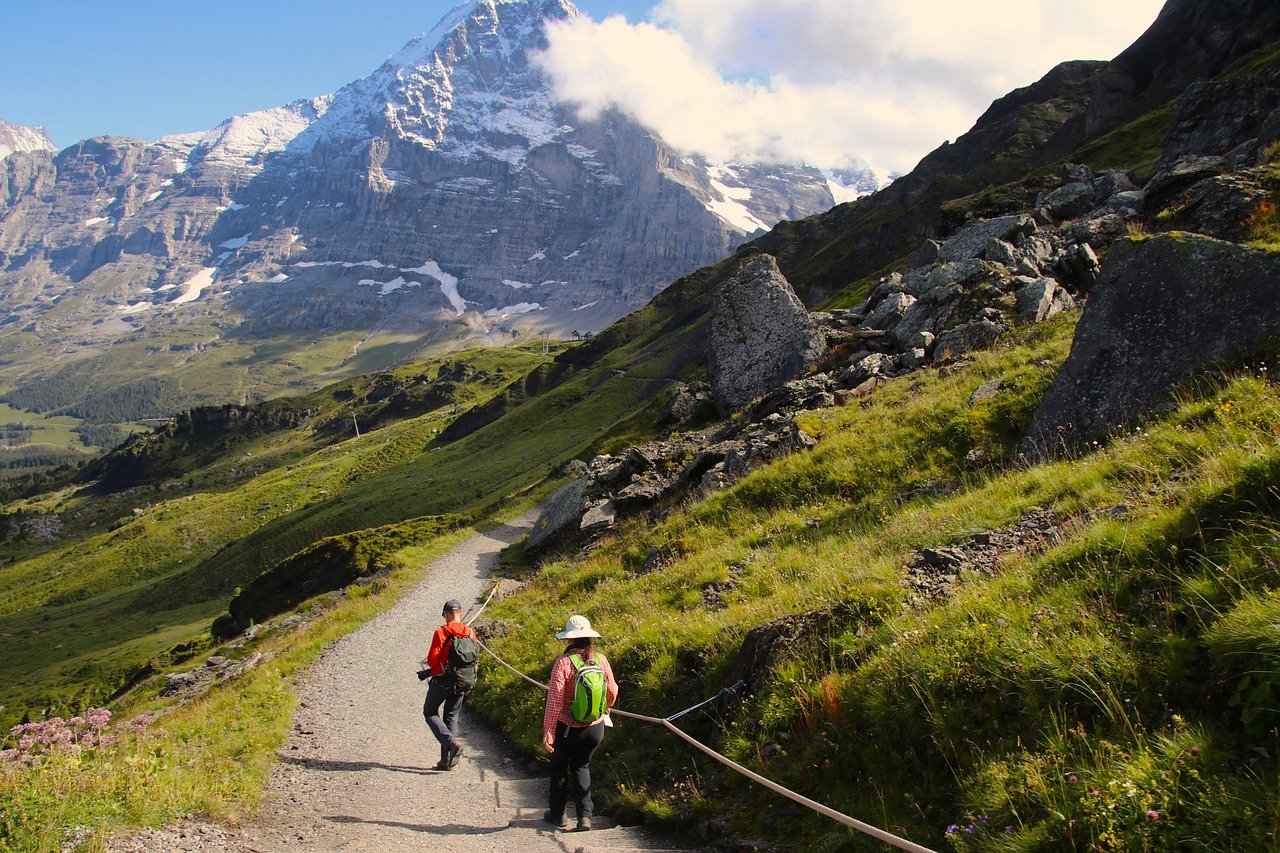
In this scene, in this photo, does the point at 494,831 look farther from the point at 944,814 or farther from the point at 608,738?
the point at 944,814

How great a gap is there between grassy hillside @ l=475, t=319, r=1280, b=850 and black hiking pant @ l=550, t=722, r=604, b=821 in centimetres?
65

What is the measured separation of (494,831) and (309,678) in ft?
41.2

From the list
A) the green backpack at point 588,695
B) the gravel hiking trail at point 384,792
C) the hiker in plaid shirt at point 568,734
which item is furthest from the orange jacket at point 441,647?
the green backpack at point 588,695

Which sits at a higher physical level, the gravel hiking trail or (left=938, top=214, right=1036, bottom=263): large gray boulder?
(left=938, top=214, right=1036, bottom=263): large gray boulder

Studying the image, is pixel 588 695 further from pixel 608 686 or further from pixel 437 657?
pixel 437 657

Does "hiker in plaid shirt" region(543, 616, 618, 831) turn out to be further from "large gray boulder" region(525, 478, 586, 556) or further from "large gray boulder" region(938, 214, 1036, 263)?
"large gray boulder" region(938, 214, 1036, 263)

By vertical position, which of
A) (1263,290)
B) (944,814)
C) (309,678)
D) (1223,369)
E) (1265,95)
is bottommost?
(309,678)

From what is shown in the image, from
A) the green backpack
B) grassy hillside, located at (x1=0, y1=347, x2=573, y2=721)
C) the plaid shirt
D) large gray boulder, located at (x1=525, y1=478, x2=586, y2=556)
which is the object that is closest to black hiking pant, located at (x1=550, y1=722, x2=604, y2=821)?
the plaid shirt

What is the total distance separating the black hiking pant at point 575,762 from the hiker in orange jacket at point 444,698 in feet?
12.4

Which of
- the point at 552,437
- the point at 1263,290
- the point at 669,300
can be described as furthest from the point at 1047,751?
the point at 669,300

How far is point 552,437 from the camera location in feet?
283

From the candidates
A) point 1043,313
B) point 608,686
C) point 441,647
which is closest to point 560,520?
point 441,647

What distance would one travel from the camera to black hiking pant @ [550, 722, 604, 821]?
32.3ft

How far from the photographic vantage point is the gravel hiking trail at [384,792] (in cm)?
944
